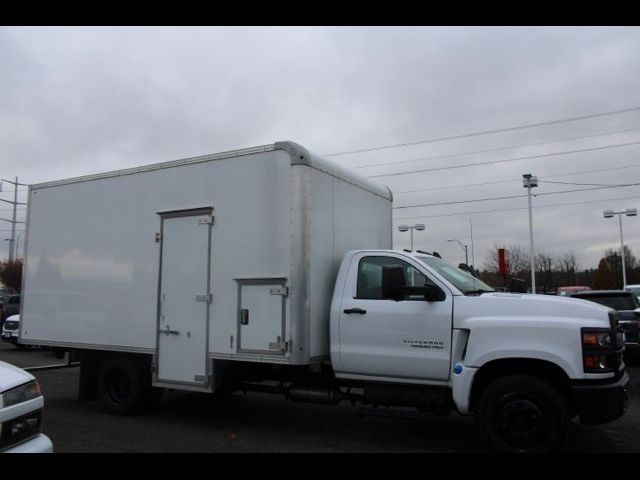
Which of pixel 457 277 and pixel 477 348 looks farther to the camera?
pixel 457 277

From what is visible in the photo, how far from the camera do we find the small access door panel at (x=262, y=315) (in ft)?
21.3

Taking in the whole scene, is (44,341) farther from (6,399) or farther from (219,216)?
(6,399)

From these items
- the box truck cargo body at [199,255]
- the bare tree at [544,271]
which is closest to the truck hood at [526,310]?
the box truck cargo body at [199,255]

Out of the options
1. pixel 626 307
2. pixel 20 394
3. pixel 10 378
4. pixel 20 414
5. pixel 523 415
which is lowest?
pixel 523 415

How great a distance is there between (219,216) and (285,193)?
41.1 inches

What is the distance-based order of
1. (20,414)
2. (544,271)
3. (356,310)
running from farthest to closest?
(544,271) < (356,310) < (20,414)

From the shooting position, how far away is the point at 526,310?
569 cm

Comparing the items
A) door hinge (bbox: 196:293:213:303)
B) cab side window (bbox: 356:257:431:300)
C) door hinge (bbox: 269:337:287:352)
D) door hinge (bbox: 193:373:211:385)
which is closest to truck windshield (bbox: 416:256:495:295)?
cab side window (bbox: 356:257:431:300)

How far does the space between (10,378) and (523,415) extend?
14.7 feet

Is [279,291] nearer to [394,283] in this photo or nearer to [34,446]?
[394,283]

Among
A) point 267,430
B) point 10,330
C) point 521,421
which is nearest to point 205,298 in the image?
point 267,430

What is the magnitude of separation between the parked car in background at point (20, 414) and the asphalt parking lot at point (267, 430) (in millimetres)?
2191

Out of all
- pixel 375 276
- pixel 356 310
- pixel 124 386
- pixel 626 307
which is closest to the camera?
pixel 356 310
